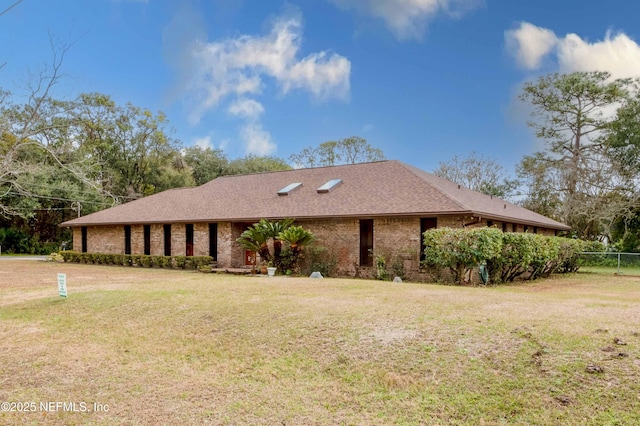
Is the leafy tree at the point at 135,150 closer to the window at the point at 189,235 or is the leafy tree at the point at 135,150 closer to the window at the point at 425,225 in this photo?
the window at the point at 189,235

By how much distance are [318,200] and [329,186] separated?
1409 millimetres

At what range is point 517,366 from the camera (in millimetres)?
→ 5352

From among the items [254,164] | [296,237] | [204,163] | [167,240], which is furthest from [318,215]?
[204,163]

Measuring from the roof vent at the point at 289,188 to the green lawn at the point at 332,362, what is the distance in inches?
471

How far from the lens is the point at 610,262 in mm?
25078

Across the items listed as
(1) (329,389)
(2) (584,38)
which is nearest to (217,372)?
(1) (329,389)

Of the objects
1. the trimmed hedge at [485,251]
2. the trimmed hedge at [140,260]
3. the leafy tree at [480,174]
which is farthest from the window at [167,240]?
the leafy tree at [480,174]

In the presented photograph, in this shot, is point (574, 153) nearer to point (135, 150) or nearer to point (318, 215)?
point (318, 215)

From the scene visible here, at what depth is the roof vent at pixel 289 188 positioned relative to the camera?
21328mm

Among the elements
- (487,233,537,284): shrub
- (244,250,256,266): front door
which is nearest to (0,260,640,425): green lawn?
(487,233,537,284): shrub

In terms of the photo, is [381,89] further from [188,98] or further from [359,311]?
[359,311]

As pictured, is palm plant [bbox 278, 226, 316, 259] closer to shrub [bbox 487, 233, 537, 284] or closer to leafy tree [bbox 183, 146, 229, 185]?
shrub [bbox 487, 233, 537, 284]

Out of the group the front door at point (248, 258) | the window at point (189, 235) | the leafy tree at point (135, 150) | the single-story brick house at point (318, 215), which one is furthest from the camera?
the leafy tree at point (135, 150)

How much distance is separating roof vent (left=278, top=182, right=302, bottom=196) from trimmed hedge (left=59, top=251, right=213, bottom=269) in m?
4.67
